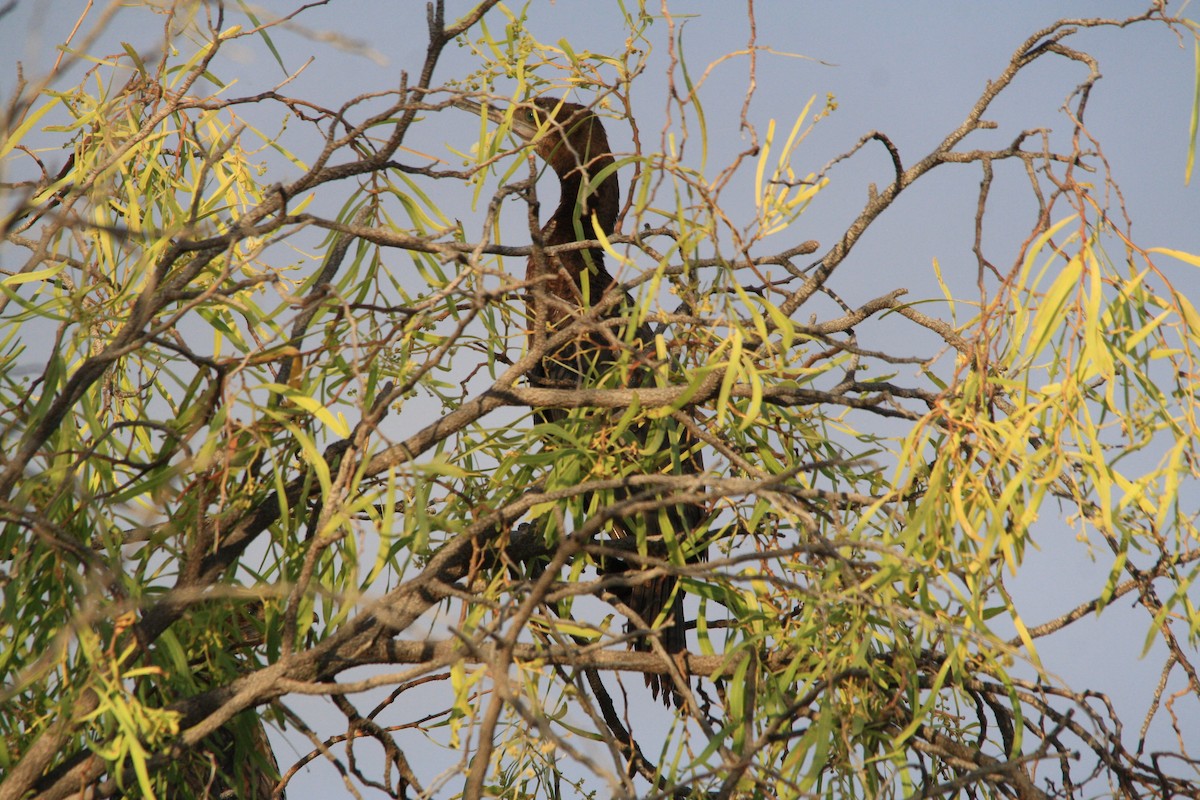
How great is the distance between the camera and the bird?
1.35 meters

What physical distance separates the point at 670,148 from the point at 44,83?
62 cm

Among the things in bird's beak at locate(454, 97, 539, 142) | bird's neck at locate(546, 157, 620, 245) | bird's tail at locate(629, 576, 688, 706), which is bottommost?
bird's tail at locate(629, 576, 688, 706)

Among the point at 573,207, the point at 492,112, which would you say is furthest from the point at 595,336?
the point at 573,207

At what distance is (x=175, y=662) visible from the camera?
125 cm

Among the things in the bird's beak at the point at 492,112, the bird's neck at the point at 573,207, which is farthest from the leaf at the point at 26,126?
the bird's neck at the point at 573,207

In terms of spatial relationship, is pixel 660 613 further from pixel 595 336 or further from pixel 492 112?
pixel 492 112

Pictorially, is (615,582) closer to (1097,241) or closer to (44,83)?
(1097,241)

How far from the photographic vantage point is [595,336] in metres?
1.67

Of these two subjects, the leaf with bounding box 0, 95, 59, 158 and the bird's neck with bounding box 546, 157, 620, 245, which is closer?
the leaf with bounding box 0, 95, 59, 158

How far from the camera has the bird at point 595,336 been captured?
1.35 m

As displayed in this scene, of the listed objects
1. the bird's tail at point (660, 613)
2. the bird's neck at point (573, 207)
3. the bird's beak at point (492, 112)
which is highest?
the bird's neck at point (573, 207)

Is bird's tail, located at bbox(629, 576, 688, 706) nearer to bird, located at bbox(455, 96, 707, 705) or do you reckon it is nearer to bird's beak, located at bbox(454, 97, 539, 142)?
bird, located at bbox(455, 96, 707, 705)

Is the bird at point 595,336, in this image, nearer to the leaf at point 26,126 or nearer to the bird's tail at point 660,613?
the bird's tail at point 660,613

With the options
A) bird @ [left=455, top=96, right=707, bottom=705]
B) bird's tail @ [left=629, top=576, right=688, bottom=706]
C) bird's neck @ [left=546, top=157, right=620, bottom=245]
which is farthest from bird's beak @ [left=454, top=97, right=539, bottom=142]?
bird's tail @ [left=629, top=576, right=688, bottom=706]
